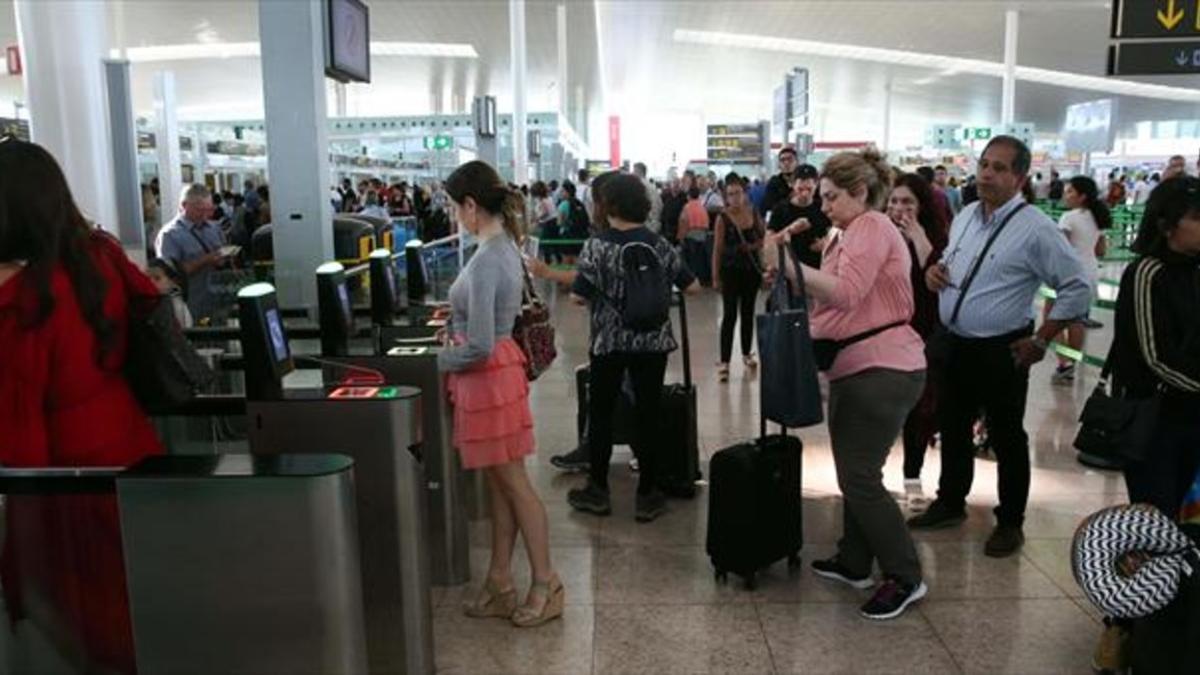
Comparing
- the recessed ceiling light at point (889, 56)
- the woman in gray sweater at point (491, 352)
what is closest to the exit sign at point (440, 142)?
the recessed ceiling light at point (889, 56)

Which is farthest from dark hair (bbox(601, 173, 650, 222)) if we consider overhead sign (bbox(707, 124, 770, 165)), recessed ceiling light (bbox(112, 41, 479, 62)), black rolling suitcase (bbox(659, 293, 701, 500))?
recessed ceiling light (bbox(112, 41, 479, 62))

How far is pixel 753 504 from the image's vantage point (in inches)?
144

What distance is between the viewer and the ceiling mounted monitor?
5184 mm

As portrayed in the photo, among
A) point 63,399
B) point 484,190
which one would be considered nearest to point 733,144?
point 484,190

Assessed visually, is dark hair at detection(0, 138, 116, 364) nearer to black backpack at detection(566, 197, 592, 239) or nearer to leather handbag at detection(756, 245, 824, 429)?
leather handbag at detection(756, 245, 824, 429)

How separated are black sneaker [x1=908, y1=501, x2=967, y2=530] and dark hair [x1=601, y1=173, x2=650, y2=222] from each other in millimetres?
1831

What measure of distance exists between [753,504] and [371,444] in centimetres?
151

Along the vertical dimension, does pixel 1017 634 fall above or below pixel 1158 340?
below

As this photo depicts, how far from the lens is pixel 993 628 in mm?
3447

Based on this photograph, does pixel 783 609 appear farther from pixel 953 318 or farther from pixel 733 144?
pixel 733 144

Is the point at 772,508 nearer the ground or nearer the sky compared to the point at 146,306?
nearer the ground

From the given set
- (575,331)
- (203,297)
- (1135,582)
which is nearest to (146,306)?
(1135,582)

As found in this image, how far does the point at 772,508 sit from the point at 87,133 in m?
4.22

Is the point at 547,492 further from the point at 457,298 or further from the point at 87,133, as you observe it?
the point at 87,133
